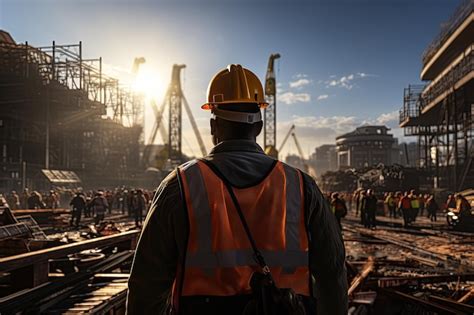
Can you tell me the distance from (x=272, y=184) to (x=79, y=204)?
18.1 meters

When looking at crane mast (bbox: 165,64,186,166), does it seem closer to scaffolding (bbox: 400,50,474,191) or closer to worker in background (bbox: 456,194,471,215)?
scaffolding (bbox: 400,50,474,191)

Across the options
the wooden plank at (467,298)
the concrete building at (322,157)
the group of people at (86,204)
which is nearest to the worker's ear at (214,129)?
the wooden plank at (467,298)

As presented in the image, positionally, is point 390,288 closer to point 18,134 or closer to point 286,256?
point 286,256

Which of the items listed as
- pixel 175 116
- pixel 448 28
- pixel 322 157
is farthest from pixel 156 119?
pixel 322 157

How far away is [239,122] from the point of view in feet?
6.25

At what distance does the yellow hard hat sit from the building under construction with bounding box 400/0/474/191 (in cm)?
2669

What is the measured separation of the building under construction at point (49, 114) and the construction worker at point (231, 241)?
3689cm

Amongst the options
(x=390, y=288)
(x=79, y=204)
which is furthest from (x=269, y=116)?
(x=390, y=288)

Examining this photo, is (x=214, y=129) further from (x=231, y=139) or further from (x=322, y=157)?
(x=322, y=157)

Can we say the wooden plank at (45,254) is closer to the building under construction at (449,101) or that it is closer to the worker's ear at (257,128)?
the worker's ear at (257,128)

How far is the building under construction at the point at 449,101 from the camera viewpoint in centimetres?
2773

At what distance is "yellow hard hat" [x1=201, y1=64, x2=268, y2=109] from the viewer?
194 centimetres

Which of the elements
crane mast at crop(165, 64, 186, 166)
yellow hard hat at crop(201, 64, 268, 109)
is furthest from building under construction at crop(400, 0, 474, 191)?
crane mast at crop(165, 64, 186, 166)

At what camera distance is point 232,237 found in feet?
5.45
